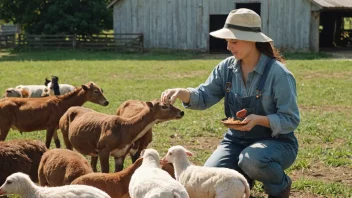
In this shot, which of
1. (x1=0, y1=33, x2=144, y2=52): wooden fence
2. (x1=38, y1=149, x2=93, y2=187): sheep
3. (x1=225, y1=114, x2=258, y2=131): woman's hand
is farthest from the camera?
(x1=0, y1=33, x2=144, y2=52): wooden fence

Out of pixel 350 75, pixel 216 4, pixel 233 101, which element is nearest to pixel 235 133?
pixel 233 101

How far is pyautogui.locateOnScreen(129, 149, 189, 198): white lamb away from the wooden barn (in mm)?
26836

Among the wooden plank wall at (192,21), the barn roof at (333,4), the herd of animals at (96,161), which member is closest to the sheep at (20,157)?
the herd of animals at (96,161)

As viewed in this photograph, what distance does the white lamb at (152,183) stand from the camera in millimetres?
5266

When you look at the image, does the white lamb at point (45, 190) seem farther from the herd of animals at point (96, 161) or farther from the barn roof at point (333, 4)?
the barn roof at point (333, 4)

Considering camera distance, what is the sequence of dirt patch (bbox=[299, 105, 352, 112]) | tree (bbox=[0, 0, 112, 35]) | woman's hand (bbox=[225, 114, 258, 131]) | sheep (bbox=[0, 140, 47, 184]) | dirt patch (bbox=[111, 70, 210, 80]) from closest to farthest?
woman's hand (bbox=[225, 114, 258, 131]) → sheep (bbox=[0, 140, 47, 184]) → dirt patch (bbox=[299, 105, 352, 112]) → dirt patch (bbox=[111, 70, 210, 80]) → tree (bbox=[0, 0, 112, 35])

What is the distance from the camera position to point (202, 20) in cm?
3353

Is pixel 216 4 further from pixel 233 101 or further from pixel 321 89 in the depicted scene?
pixel 233 101

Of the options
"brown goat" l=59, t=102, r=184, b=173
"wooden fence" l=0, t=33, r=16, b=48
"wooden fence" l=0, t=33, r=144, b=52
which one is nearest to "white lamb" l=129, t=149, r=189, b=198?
"brown goat" l=59, t=102, r=184, b=173

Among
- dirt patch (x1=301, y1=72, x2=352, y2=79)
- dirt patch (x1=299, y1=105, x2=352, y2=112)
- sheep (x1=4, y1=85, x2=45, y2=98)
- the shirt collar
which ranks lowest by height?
dirt patch (x1=301, y1=72, x2=352, y2=79)

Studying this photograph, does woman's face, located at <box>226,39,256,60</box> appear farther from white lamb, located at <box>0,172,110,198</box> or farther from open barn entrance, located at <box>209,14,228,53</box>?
open barn entrance, located at <box>209,14,228,53</box>

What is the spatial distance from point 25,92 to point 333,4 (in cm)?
2236

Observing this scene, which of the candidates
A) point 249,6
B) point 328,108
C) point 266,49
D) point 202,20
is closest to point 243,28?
point 266,49

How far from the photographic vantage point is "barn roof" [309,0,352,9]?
103 ft
